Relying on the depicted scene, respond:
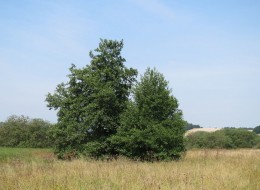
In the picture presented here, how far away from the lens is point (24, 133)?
62.2 m

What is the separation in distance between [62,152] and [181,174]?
51.6 ft

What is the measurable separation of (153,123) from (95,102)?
537cm

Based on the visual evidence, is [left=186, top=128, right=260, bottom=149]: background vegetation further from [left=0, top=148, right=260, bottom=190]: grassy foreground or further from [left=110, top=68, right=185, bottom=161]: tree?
[left=0, top=148, right=260, bottom=190]: grassy foreground

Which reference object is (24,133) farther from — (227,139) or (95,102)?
(95,102)

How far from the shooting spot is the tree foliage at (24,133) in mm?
60875

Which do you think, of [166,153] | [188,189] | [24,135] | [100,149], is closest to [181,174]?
[188,189]

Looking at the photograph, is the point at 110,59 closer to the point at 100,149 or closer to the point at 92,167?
the point at 100,149

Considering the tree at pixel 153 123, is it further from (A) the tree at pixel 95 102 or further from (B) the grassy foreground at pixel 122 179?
(B) the grassy foreground at pixel 122 179

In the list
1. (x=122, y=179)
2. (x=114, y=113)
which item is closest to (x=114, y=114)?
(x=114, y=113)

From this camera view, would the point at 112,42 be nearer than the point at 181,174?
No

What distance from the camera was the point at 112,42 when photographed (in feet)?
76.3

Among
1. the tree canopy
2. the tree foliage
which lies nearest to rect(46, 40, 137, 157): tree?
the tree canopy

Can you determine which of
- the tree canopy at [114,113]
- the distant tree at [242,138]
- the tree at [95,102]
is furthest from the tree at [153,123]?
the distant tree at [242,138]

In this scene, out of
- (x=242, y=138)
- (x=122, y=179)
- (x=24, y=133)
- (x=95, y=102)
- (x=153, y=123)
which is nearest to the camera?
(x=122, y=179)
